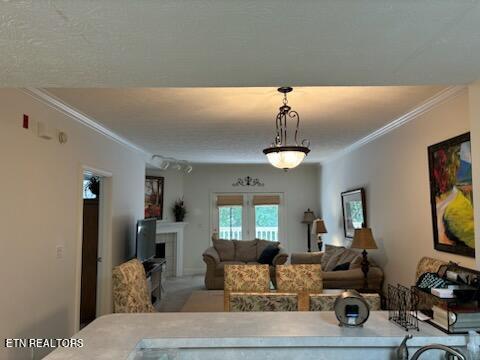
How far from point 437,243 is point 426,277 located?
1551 millimetres

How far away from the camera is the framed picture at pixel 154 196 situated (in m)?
7.94

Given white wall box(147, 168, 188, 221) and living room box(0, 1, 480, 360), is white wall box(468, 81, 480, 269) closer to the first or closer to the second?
living room box(0, 1, 480, 360)

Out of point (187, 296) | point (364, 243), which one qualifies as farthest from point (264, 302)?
point (187, 296)

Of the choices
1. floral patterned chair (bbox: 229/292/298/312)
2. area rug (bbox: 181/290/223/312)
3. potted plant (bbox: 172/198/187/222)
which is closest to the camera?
floral patterned chair (bbox: 229/292/298/312)

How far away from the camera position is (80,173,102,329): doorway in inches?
183

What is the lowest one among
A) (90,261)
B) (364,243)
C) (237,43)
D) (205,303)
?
(205,303)

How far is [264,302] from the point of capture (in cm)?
246

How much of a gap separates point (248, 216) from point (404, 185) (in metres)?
5.02

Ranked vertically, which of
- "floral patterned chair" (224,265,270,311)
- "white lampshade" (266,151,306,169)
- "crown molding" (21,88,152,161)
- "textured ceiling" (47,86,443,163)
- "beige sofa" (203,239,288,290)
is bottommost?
"beige sofa" (203,239,288,290)

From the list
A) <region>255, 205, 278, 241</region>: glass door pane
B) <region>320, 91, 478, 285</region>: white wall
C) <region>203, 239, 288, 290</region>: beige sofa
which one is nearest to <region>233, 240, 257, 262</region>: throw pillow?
<region>203, 239, 288, 290</region>: beige sofa

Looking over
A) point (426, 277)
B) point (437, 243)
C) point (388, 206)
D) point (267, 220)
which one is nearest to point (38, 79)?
point (426, 277)

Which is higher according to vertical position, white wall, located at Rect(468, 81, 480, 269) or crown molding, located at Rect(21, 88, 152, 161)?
crown molding, located at Rect(21, 88, 152, 161)

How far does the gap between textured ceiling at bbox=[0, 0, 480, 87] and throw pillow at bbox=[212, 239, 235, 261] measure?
575 centimetres

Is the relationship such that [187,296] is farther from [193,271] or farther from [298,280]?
[298,280]
